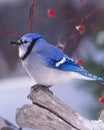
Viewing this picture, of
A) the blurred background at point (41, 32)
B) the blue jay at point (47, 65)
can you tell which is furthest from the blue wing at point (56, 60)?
the blurred background at point (41, 32)

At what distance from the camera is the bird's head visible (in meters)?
1.44

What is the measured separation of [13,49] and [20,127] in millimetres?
2677

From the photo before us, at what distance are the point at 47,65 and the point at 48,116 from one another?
5.7 inches

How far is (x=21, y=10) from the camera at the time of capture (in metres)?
4.08

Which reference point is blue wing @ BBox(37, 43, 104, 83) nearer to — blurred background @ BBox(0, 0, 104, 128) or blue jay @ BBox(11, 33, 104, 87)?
blue jay @ BBox(11, 33, 104, 87)

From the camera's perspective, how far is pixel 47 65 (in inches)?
58.5

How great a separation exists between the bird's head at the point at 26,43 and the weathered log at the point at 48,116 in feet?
0.36

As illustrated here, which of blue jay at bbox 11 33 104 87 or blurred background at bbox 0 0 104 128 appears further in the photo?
blurred background at bbox 0 0 104 128

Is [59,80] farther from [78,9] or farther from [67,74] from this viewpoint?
[78,9]

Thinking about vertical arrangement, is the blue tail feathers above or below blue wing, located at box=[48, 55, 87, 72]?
below

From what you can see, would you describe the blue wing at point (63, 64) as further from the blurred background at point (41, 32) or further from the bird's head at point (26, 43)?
the blurred background at point (41, 32)

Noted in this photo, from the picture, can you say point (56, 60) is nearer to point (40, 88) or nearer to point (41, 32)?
point (40, 88)

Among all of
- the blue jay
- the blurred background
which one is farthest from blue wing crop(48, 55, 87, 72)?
the blurred background

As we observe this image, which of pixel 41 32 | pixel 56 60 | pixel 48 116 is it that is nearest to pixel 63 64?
pixel 56 60
